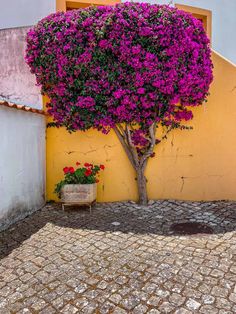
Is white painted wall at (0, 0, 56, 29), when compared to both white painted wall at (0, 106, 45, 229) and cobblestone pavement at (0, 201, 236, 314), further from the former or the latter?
cobblestone pavement at (0, 201, 236, 314)

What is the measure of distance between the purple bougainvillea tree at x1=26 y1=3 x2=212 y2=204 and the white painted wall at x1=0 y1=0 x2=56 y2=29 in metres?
2.15

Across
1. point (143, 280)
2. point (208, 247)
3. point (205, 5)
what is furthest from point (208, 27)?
point (143, 280)

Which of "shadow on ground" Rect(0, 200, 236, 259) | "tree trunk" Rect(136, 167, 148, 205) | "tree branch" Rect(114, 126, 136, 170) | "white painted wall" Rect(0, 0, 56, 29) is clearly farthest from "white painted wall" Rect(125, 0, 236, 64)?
"shadow on ground" Rect(0, 200, 236, 259)

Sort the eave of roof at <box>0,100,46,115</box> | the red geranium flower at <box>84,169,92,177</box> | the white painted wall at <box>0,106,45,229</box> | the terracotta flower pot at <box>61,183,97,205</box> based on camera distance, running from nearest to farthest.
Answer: the eave of roof at <box>0,100,46,115</box> < the white painted wall at <box>0,106,45,229</box> < the terracotta flower pot at <box>61,183,97,205</box> < the red geranium flower at <box>84,169,92,177</box>

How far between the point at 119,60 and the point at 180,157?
7.79ft

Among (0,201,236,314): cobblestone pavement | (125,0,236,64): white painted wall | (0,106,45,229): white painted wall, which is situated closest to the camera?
Result: (0,201,236,314): cobblestone pavement

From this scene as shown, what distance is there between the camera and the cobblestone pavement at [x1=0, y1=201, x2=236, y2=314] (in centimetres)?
268

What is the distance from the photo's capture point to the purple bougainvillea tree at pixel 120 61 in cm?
493

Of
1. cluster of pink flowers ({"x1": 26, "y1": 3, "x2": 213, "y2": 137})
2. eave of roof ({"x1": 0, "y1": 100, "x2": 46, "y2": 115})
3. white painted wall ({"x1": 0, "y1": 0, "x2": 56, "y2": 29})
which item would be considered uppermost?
white painted wall ({"x1": 0, "y1": 0, "x2": 56, "y2": 29})

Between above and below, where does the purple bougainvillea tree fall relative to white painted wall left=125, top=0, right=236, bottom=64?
below

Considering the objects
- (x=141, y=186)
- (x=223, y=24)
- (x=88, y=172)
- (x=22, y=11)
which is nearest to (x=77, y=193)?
(x=88, y=172)

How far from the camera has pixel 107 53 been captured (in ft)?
16.5

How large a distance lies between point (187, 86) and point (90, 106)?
5.92 feet

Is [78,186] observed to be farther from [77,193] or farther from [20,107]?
[20,107]
